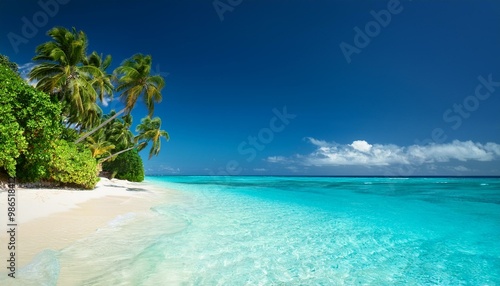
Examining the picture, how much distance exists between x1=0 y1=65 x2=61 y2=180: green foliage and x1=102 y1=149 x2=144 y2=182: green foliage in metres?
22.1

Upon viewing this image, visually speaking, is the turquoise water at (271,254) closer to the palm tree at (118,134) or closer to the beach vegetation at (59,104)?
the beach vegetation at (59,104)

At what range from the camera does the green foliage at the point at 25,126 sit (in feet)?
30.4

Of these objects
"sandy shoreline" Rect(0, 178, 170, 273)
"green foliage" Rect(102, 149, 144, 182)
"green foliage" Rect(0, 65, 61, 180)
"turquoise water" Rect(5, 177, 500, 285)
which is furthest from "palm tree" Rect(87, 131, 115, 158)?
"turquoise water" Rect(5, 177, 500, 285)

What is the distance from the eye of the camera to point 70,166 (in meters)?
A: 14.2

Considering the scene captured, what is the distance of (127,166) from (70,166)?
73.3 feet

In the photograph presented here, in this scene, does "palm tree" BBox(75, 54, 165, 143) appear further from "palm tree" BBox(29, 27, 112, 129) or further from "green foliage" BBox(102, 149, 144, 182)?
"green foliage" BBox(102, 149, 144, 182)

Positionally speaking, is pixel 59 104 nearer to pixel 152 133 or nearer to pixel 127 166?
pixel 152 133

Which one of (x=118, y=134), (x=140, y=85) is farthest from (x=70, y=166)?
(x=118, y=134)

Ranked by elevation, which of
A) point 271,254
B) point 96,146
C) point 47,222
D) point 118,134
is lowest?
point 271,254

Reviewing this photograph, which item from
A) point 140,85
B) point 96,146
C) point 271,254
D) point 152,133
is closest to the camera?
point 271,254

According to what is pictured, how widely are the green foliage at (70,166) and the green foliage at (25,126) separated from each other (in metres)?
0.56

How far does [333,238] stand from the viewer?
7.72 metres

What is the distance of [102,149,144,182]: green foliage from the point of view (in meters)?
34.3

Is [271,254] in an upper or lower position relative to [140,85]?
lower
